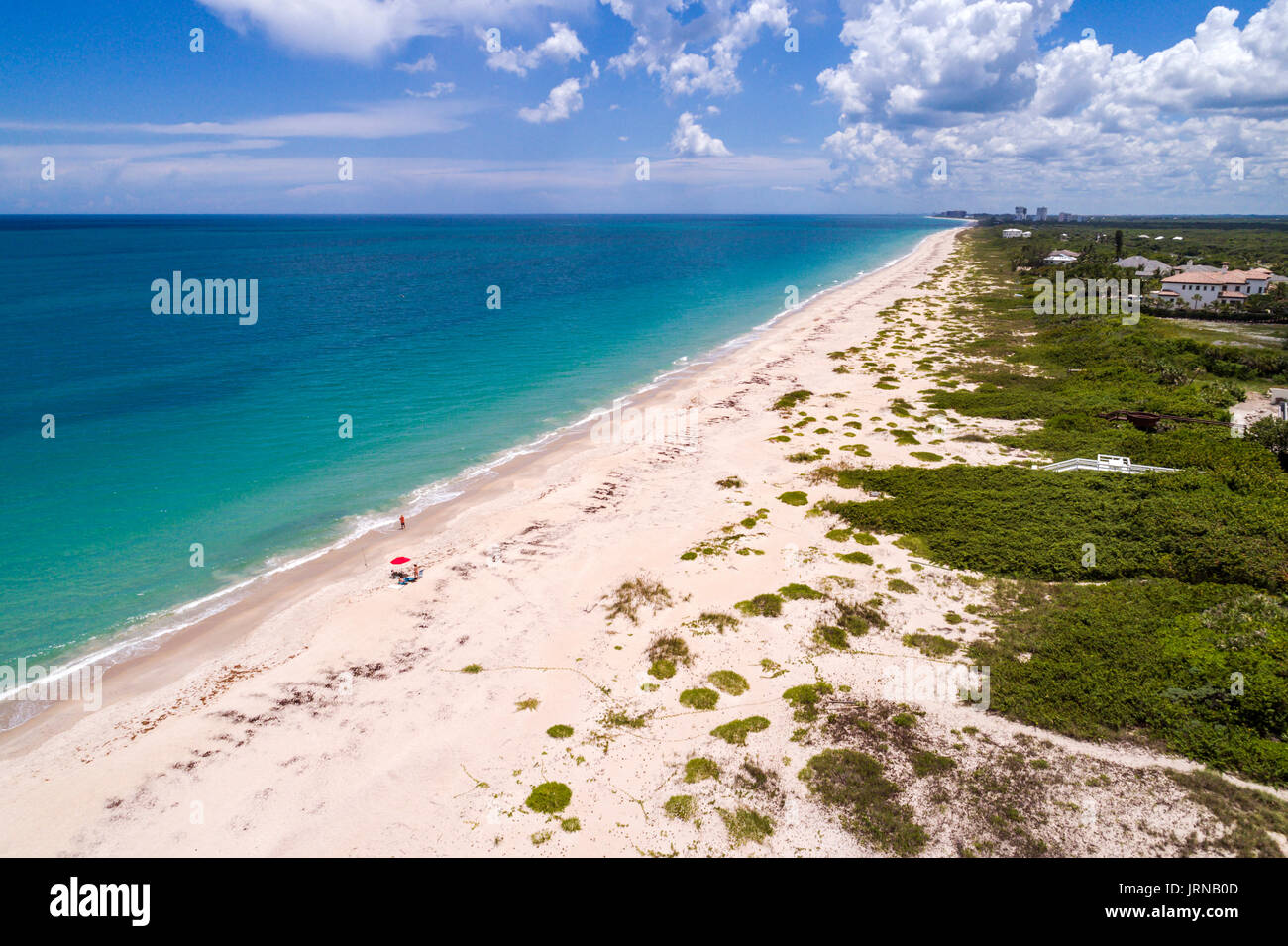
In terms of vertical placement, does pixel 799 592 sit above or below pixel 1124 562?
below

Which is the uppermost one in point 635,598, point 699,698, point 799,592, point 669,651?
point 799,592

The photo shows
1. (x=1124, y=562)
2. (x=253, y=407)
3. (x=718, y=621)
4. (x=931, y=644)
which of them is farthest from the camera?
(x=253, y=407)

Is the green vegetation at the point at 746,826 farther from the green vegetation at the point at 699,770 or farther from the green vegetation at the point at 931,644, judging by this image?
the green vegetation at the point at 931,644

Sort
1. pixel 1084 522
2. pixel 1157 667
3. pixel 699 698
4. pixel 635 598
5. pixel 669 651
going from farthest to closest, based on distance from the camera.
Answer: pixel 1084 522 → pixel 635 598 → pixel 669 651 → pixel 699 698 → pixel 1157 667

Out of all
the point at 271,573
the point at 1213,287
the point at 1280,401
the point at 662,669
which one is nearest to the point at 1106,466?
the point at 1280,401

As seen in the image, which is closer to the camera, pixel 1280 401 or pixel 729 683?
pixel 729 683

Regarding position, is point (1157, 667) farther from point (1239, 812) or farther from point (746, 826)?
point (746, 826)

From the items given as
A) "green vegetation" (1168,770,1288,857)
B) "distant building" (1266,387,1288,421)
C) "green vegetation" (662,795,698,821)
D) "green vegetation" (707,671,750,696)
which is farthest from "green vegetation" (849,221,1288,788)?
"green vegetation" (662,795,698,821)
